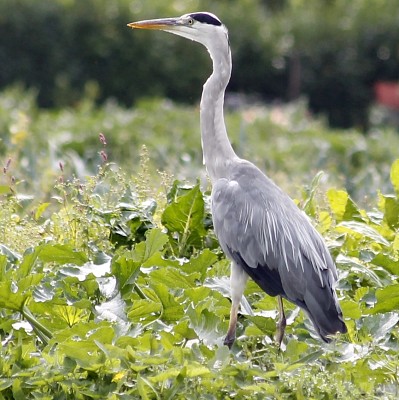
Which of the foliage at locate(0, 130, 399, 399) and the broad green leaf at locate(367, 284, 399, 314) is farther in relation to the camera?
the broad green leaf at locate(367, 284, 399, 314)

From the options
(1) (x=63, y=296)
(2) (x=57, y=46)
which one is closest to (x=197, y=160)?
(1) (x=63, y=296)

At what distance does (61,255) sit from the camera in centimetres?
447

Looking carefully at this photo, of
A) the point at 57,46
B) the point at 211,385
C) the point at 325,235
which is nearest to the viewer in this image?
the point at 211,385

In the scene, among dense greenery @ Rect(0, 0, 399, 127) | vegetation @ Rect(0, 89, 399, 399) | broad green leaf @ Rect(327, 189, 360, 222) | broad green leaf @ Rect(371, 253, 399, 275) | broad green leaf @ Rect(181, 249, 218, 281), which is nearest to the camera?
vegetation @ Rect(0, 89, 399, 399)

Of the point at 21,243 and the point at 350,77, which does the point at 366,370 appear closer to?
the point at 21,243

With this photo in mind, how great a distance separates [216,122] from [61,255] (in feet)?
3.01

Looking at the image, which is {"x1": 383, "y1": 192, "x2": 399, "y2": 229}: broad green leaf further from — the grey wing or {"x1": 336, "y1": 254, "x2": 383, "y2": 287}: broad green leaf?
the grey wing

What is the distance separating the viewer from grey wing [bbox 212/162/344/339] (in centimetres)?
425

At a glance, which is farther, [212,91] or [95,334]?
[212,91]

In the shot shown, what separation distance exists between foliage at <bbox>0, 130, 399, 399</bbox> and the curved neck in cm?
14

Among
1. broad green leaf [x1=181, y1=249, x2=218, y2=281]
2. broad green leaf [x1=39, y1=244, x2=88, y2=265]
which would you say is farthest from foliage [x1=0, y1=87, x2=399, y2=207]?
broad green leaf [x1=39, y1=244, x2=88, y2=265]

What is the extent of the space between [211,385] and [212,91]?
1.59 metres

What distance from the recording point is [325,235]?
5.30 m

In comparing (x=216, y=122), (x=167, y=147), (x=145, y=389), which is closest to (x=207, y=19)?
(x=216, y=122)
